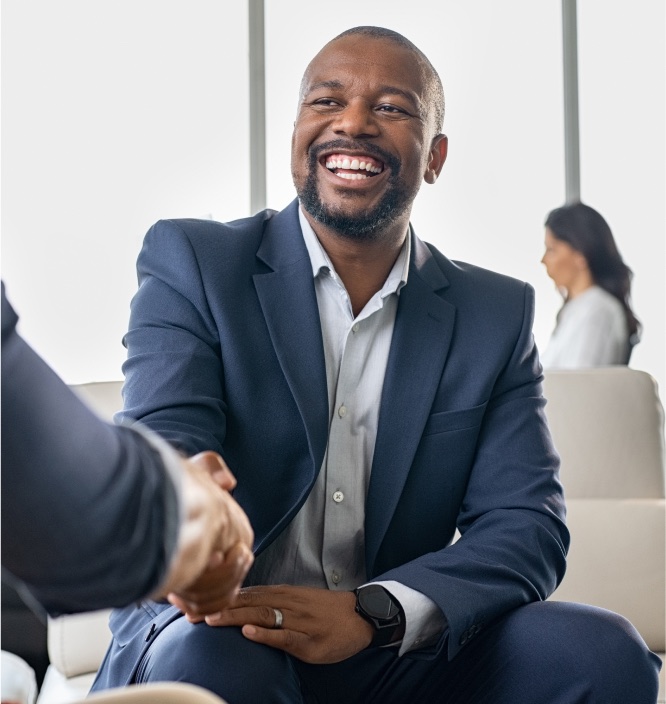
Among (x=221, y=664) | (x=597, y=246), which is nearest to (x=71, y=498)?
(x=221, y=664)

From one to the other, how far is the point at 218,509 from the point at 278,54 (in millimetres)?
4203

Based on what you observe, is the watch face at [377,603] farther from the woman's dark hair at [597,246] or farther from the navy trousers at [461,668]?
the woman's dark hair at [597,246]

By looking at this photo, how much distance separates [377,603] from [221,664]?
0.79 feet

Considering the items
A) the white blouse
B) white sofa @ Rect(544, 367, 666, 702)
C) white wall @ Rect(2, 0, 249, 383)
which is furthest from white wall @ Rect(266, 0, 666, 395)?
white sofa @ Rect(544, 367, 666, 702)

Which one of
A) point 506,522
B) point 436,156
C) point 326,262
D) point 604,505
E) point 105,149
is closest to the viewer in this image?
point 506,522

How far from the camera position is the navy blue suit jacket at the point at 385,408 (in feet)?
4.39

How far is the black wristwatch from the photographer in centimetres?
127

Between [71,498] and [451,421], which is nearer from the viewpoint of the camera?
[71,498]

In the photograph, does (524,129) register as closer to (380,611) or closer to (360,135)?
(360,135)

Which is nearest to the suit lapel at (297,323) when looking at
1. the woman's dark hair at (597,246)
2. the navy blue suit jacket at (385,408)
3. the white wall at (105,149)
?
the navy blue suit jacket at (385,408)

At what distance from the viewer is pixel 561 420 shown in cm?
213

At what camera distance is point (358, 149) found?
1621mm

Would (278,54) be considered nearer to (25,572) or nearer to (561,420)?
(561,420)

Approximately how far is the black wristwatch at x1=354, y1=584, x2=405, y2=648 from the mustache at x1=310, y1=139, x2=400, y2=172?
2.36 ft
